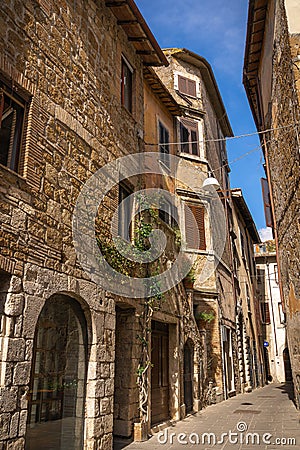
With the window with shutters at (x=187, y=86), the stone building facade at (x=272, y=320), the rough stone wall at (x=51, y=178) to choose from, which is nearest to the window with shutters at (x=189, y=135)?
the window with shutters at (x=187, y=86)

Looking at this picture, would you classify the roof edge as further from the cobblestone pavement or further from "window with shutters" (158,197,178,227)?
the cobblestone pavement

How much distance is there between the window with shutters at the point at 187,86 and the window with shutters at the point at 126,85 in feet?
20.1

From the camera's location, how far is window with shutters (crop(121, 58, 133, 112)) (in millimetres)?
8756

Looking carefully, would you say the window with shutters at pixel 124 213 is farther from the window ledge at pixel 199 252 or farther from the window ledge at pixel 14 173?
the window ledge at pixel 199 252

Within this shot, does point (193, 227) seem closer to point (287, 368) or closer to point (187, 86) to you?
point (187, 86)

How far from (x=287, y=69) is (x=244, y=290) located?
566 inches

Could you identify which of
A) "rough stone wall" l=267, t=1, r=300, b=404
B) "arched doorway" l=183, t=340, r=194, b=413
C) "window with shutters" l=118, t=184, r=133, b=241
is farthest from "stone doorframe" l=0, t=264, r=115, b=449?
"arched doorway" l=183, t=340, r=194, b=413

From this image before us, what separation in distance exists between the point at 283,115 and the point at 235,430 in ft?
19.9

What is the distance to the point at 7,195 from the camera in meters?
4.69

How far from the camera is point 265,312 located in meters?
26.3

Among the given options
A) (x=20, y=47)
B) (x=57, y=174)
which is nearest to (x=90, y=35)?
(x=20, y=47)

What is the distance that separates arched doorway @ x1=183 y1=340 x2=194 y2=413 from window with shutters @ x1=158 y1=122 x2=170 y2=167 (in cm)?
523

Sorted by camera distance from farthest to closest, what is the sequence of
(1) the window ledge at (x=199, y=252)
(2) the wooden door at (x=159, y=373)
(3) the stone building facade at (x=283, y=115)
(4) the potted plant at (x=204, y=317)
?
1. (1) the window ledge at (x=199, y=252)
2. (4) the potted plant at (x=204, y=317)
3. (2) the wooden door at (x=159, y=373)
4. (3) the stone building facade at (x=283, y=115)

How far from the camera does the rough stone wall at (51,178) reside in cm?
457
